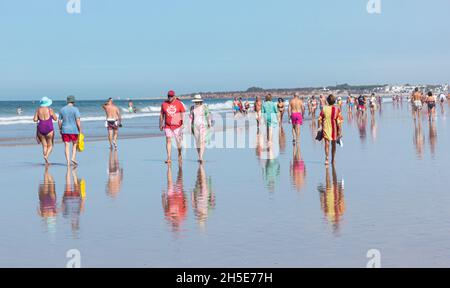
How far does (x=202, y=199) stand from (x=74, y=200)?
6.36 ft

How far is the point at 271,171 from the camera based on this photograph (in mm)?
16000

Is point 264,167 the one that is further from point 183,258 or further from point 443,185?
point 183,258

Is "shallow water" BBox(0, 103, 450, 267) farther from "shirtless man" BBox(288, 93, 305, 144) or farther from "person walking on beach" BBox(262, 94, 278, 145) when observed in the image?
"person walking on beach" BBox(262, 94, 278, 145)

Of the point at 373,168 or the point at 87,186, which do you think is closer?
the point at 87,186

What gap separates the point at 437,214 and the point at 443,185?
117 inches

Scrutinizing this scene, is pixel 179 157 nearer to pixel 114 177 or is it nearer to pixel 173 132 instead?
pixel 173 132

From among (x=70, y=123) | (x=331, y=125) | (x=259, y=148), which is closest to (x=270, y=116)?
(x=259, y=148)

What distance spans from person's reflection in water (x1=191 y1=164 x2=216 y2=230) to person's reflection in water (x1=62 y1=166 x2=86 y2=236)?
1.54m

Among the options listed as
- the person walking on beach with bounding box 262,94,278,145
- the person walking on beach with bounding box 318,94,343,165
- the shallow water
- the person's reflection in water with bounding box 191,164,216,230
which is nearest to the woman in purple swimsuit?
the shallow water

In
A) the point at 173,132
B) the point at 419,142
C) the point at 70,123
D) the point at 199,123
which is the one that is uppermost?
the point at 70,123
